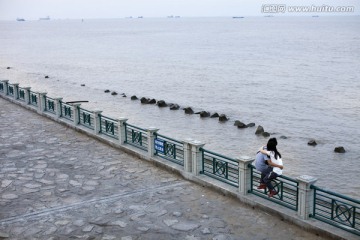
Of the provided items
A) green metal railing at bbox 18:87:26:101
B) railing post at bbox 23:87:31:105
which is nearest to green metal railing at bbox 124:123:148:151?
railing post at bbox 23:87:31:105

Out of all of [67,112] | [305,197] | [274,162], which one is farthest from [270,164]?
[67,112]

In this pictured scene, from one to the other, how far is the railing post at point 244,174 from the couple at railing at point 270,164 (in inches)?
12.7

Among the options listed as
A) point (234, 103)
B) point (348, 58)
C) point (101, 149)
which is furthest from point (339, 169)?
point (348, 58)

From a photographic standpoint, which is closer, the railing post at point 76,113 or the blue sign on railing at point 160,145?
the blue sign on railing at point 160,145

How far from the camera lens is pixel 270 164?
11.5 metres

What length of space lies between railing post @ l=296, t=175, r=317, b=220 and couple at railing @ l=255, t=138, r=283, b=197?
0.92 m

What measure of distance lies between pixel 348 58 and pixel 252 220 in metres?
76.0

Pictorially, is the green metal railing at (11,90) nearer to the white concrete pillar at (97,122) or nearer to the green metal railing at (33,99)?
the green metal railing at (33,99)

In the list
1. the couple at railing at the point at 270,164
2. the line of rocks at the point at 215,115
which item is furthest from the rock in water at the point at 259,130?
the couple at railing at the point at 270,164

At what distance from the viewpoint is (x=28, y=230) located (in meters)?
10.5

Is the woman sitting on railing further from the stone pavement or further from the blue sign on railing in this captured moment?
the blue sign on railing

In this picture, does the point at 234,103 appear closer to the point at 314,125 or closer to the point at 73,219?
the point at 314,125

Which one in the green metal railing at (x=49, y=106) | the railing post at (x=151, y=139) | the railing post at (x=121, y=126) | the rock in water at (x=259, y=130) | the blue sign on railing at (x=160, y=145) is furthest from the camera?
the rock in water at (x=259, y=130)

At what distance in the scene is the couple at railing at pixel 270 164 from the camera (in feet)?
37.4
